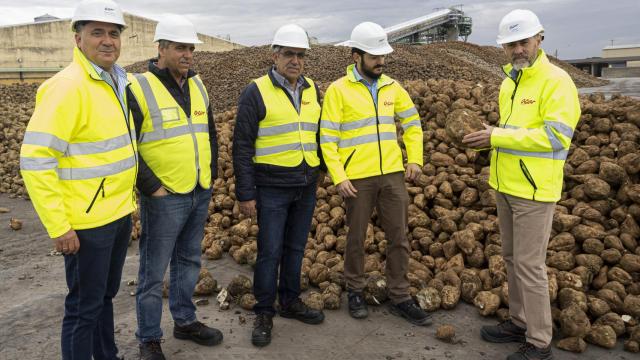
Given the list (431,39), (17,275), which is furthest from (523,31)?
(431,39)

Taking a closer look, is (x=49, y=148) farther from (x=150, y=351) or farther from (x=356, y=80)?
(x=356, y=80)

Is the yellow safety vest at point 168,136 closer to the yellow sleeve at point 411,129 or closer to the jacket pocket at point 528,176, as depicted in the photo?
the yellow sleeve at point 411,129

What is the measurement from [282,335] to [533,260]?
1909mm

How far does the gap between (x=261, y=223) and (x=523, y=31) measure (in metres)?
2.21

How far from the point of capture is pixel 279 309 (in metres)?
4.10

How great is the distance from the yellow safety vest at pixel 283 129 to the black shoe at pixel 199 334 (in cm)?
130

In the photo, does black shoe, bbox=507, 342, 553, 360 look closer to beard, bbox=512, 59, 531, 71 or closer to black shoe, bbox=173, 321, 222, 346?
beard, bbox=512, 59, 531, 71

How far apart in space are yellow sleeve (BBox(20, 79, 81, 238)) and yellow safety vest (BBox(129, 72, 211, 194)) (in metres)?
0.58

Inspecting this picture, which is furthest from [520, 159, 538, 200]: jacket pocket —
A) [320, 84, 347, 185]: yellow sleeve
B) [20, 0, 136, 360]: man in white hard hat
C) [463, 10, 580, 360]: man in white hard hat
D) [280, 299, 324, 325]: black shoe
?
[20, 0, 136, 360]: man in white hard hat

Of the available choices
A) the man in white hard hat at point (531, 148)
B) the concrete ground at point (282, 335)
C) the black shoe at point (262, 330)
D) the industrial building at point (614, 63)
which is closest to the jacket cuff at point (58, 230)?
the concrete ground at point (282, 335)

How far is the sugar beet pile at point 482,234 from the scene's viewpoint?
3.89m

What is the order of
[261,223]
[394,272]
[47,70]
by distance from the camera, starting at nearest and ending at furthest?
[261,223] < [394,272] < [47,70]

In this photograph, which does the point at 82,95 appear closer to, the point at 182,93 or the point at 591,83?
the point at 182,93

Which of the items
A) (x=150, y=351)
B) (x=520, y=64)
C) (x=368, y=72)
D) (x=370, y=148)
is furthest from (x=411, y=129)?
(x=150, y=351)
